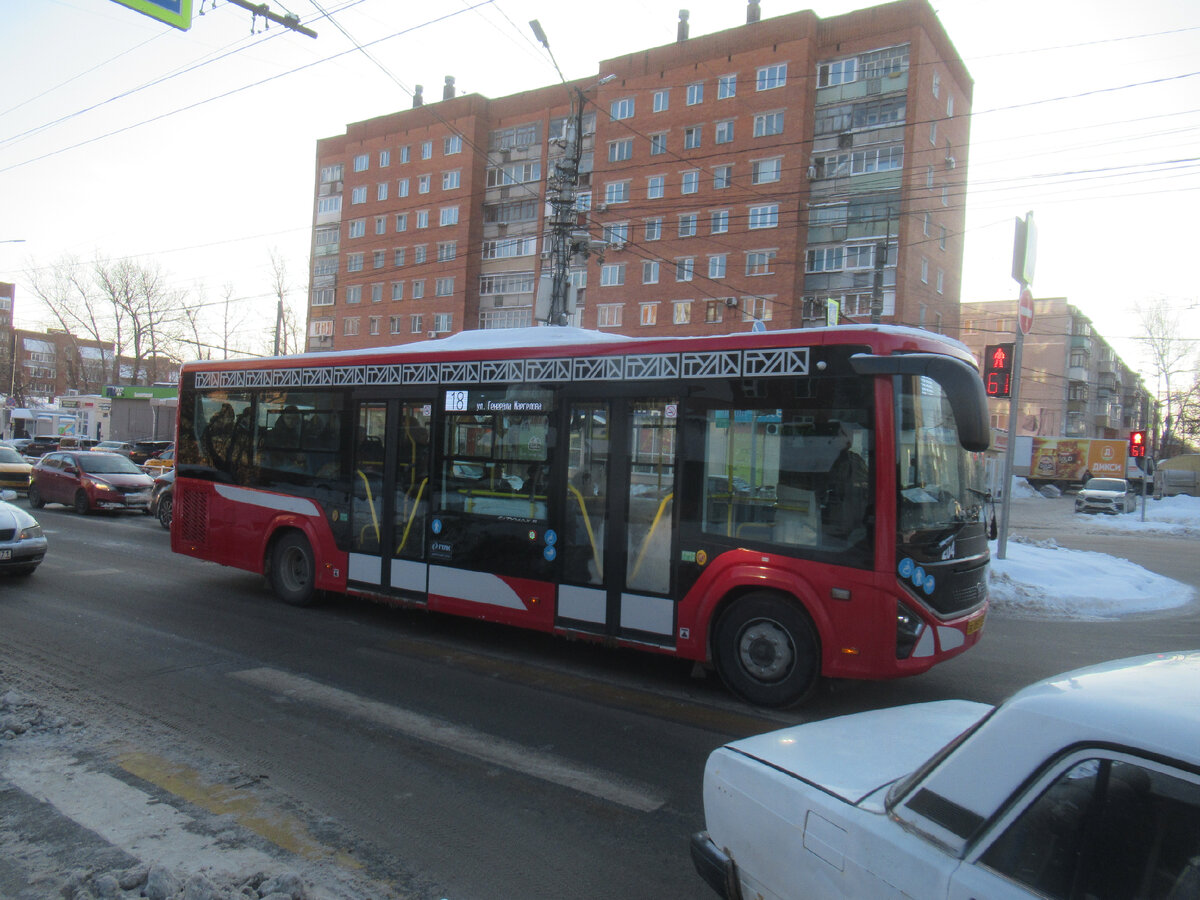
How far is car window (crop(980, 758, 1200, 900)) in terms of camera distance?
1571mm

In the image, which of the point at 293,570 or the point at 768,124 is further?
the point at 768,124

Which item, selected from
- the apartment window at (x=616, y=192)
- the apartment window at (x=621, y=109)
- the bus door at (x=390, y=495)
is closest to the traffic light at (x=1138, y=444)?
the apartment window at (x=616, y=192)

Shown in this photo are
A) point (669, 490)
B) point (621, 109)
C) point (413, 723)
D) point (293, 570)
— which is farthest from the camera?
point (621, 109)

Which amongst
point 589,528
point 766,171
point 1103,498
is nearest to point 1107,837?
point 589,528

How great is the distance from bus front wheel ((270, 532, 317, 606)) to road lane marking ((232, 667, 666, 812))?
2.66 metres

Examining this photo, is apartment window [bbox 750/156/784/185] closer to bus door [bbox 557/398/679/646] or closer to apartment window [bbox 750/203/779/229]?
apartment window [bbox 750/203/779/229]

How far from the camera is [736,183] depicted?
136ft

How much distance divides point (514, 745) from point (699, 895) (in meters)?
1.95

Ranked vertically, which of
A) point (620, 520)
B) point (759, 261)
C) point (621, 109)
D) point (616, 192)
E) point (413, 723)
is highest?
point (621, 109)

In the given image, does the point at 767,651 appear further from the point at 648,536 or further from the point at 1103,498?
the point at 1103,498

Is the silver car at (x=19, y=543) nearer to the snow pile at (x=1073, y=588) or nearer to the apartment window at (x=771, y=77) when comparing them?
the snow pile at (x=1073, y=588)

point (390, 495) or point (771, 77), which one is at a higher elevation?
point (771, 77)

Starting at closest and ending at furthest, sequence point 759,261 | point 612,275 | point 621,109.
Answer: point 759,261 → point 612,275 → point 621,109

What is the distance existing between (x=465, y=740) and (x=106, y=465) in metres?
19.2
